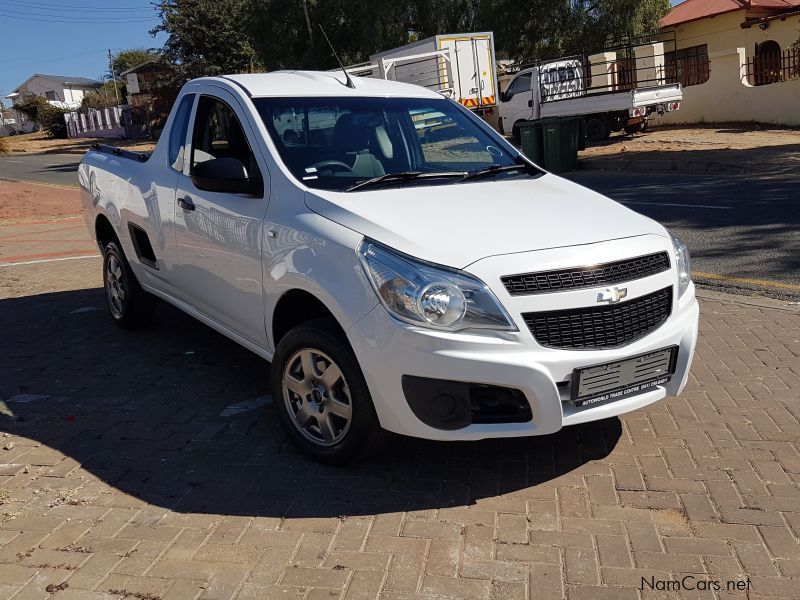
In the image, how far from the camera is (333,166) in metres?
4.41

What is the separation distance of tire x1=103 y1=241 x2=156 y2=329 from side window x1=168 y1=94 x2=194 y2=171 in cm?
120

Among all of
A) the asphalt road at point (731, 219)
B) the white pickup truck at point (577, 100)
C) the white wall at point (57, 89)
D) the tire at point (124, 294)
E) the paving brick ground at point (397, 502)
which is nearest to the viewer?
the paving brick ground at point (397, 502)

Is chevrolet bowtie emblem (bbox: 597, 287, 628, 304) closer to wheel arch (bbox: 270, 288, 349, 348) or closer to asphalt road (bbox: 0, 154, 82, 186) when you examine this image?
wheel arch (bbox: 270, 288, 349, 348)

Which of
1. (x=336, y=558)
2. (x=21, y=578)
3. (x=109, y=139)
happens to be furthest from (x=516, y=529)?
(x=109, y=139)

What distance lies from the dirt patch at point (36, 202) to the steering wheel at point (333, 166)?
1376 centimetres

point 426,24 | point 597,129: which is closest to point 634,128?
point 597,129

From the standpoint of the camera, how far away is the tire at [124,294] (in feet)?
20.7

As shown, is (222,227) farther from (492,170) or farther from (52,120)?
(52,120)

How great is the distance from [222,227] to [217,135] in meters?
0.82

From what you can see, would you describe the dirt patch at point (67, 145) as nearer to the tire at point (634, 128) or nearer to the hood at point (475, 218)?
the tire at point (634, 128)

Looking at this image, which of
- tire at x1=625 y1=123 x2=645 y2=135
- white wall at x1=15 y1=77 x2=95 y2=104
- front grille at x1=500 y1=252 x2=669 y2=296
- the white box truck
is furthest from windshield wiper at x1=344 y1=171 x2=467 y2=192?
white wall at x1=15 y1=77 x2=95 y2=104

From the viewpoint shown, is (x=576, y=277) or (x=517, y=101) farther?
(x=517, y=101)

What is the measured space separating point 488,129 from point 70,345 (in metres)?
3.66

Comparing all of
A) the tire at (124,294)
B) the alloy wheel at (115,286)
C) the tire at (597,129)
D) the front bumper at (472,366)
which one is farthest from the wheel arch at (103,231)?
the tire at (597,129)
